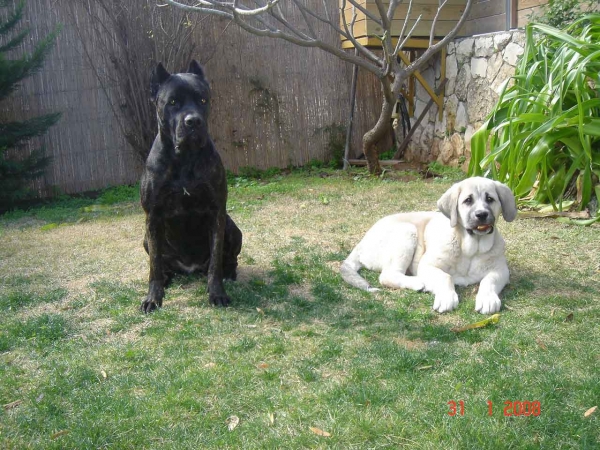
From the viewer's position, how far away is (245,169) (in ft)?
34.6

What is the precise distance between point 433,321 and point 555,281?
130 cm

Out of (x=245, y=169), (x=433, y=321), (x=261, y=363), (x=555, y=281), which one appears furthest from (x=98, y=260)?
(x=245, y=169)

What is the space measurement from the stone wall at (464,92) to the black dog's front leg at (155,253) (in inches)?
242

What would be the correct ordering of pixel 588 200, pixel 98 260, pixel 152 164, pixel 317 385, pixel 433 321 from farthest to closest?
1. pixel 588 200
2. pixel 98 260
3. pixel 152 164
4. pixel 433 321
5. pixel 317 385

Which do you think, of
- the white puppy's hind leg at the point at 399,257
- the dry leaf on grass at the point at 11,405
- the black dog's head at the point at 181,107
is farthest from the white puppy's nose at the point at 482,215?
the dry leaf on grass at the point at 11,405

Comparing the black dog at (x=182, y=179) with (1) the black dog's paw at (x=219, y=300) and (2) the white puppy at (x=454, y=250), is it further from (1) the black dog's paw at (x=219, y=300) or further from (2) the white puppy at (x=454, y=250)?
(2) the white puppy at (x=454, y=250)

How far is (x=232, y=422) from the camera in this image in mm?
2729

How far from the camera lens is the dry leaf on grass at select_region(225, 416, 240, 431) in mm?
2684

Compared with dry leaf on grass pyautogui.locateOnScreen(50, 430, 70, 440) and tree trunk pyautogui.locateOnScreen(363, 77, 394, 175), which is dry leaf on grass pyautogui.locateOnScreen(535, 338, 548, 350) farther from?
tree trunk pyautogui.locateOnScreen(363, 77, 394, 175)

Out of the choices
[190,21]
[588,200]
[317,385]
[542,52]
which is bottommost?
[317,385]

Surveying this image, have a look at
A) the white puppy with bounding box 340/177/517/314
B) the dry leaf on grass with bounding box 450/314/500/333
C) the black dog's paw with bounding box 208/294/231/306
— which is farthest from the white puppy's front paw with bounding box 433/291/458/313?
the black dog's paw with bounding box 208/294/231/306

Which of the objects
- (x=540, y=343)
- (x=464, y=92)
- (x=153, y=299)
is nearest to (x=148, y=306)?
(x=153, y=299)

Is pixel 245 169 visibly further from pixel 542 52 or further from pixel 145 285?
pixel 145 285

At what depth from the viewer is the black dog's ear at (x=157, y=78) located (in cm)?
428
